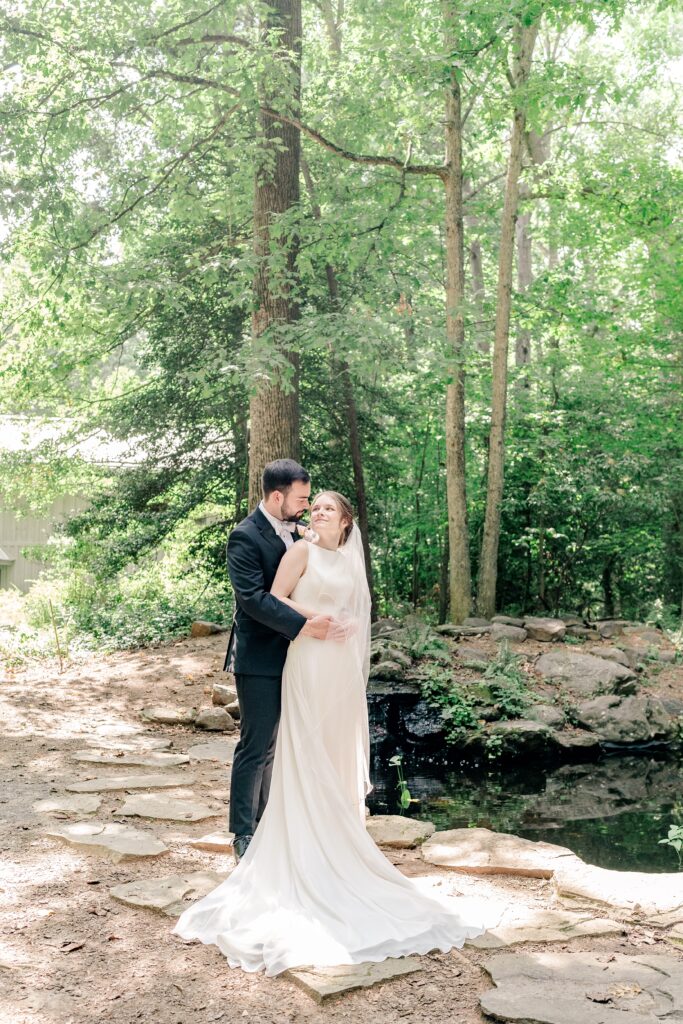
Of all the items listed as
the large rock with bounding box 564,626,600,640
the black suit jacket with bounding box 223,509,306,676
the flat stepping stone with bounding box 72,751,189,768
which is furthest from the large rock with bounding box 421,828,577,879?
the large rock with bounding box 564,626,600,640

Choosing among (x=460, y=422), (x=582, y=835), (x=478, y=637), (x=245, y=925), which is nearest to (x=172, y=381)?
(x=460, y=422)

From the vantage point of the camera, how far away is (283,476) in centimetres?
499

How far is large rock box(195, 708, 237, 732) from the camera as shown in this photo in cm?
888

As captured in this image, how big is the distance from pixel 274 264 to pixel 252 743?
7028mm

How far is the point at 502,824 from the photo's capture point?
7.56 metres

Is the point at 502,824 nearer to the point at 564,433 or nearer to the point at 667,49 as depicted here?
the point at 564,433

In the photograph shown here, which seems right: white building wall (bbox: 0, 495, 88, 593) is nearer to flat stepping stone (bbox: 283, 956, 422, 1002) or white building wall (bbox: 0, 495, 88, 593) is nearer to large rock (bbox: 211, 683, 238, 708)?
large rock (bbox: 211, 683, 238, 708)

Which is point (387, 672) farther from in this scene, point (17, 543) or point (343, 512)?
point (17, 543)

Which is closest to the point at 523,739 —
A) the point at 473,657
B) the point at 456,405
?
the point at 473,657

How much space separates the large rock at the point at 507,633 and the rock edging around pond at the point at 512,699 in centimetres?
5

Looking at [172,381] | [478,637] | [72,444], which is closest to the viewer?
[478,637]

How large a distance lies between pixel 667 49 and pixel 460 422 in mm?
12611

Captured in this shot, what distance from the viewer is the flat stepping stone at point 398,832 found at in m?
5.77

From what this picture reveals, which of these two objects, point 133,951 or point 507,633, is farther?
point 507,633
